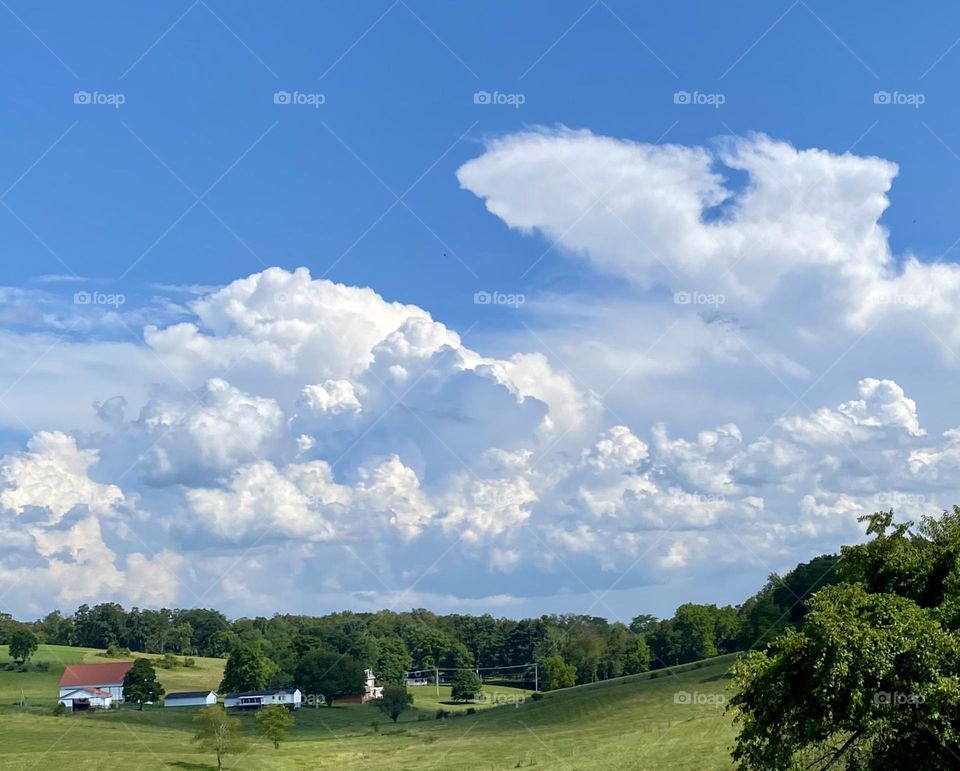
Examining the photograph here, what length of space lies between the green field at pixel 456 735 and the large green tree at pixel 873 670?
34049 mm

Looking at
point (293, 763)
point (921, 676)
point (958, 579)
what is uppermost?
point (958, 579)

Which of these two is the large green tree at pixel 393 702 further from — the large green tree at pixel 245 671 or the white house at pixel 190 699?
the white house at pixel 190 699

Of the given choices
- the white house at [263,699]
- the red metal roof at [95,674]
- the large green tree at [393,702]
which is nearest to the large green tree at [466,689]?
the large green tree at [393,702]

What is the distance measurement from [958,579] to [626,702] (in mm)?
94234

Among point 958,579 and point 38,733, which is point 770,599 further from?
point 958,579

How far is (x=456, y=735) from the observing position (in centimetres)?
11062

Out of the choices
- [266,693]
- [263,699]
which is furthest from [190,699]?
[266,693]

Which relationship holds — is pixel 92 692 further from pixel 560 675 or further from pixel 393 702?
pixel 560 675

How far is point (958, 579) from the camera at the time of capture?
1016 inches

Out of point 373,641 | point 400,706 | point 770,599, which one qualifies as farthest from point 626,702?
point 373,641

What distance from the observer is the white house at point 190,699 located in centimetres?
15175

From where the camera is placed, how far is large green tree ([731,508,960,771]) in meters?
23.3

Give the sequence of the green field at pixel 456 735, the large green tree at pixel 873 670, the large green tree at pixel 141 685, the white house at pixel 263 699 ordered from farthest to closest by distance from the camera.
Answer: the large green tree at pixel 141 685
the white house at pixel 263 699
the green field at pixel 456 735
the large green tree at pixel 873 670

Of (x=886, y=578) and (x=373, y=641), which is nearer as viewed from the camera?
(x=886, y=578)
